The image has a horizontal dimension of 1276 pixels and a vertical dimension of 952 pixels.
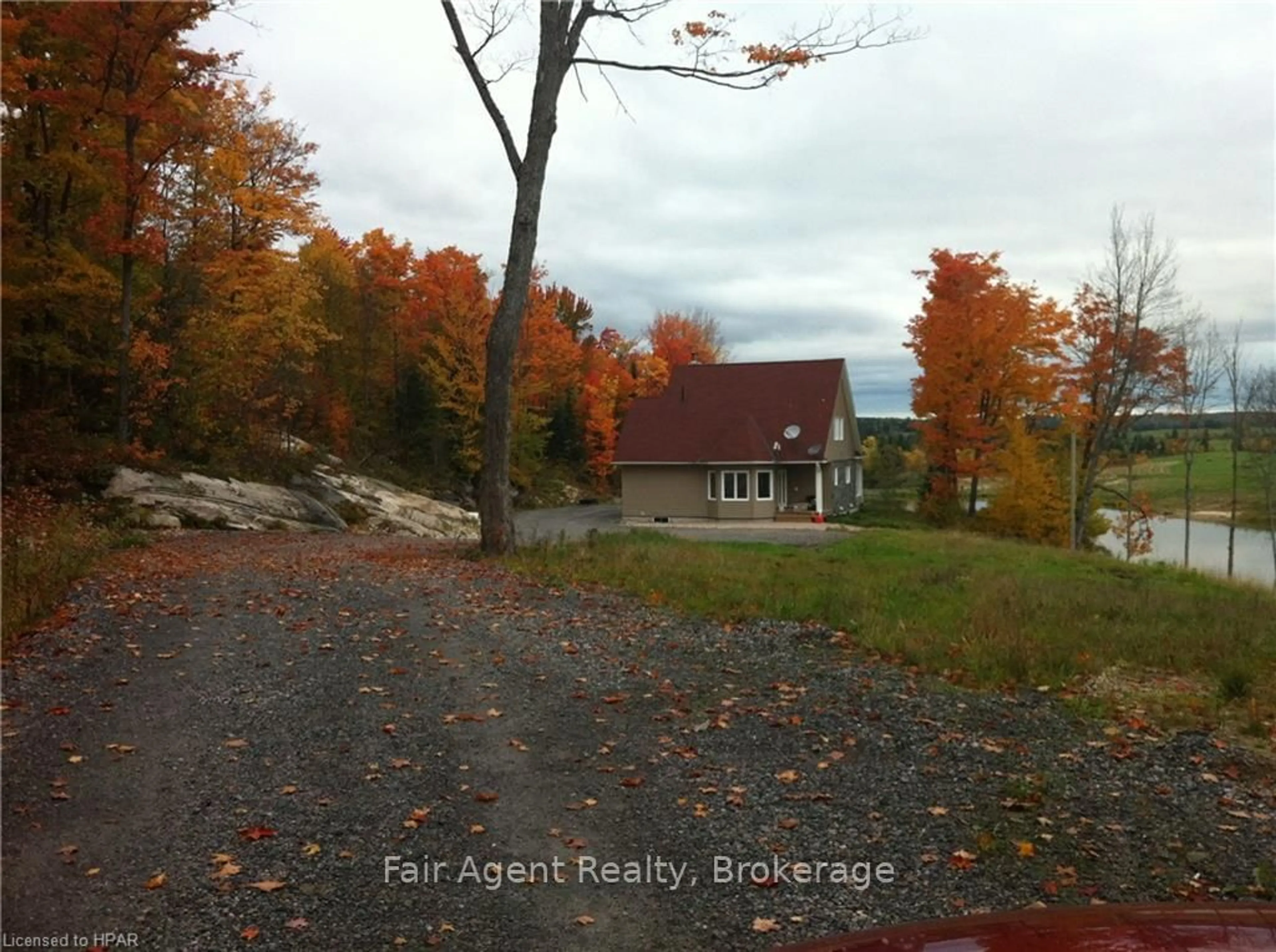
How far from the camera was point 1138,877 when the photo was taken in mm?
Result: 4465

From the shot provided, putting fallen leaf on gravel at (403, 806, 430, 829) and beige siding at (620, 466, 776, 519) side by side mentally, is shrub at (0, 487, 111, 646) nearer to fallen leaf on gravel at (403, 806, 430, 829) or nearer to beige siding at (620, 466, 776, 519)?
fallen leaf on gravel at (403, 806, 430, 829)

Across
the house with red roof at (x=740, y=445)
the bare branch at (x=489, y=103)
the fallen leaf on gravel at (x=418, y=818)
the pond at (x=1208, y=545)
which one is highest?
the bare branch at (x=489, y=103)

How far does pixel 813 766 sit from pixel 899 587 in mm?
8294

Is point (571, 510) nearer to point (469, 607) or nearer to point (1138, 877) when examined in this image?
point (469, 607)

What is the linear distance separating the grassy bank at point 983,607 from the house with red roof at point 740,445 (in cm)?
2014

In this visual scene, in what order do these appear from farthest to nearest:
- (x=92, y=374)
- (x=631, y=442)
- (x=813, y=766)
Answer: (x=631, y=442) < (x=92, y=374) < (x=813, y=766)

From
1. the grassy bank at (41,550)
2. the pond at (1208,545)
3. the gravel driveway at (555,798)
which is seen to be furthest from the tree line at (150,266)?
the pond at (1208,545)

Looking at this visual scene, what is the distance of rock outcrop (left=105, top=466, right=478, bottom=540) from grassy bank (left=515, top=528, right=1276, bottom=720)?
21.6ft

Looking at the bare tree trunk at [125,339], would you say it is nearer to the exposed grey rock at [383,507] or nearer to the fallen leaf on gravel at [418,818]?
the exposed grey rock at [383,507]

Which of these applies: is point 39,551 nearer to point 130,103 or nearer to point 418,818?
point 418,818

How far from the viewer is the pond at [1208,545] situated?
141 ft

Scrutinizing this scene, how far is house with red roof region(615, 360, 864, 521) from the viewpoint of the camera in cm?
4066

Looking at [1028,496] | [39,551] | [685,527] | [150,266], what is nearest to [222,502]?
[150,266]

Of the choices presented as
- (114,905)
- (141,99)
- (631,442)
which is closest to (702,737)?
(114,905)
